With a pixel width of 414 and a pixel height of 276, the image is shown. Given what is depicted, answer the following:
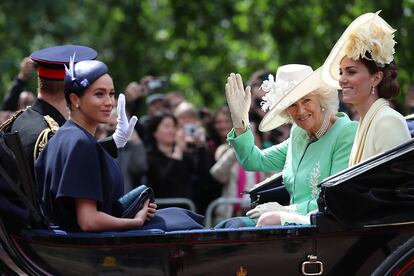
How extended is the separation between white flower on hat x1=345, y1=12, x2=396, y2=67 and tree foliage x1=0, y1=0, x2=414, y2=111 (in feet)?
21.8

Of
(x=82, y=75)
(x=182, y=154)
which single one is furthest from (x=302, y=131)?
(x=182, y=154)

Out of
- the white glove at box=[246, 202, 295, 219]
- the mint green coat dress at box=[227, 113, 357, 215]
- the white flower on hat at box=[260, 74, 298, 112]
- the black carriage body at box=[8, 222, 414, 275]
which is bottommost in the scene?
the black carriage body at box=[8, 222, 414, 275]

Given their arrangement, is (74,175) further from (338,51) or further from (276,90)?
(338,51)

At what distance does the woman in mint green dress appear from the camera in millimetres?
5480

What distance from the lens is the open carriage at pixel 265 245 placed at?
190 inches

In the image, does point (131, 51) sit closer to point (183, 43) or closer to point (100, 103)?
point (183, 43)

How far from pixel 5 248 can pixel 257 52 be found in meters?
10.3

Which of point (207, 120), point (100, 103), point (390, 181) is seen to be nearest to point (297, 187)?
point (390, 181)

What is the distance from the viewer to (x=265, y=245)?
4.87 m

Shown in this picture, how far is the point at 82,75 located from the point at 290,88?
1.15m

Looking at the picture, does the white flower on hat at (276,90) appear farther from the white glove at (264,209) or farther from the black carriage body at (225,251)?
the black carriage body at (225,251)

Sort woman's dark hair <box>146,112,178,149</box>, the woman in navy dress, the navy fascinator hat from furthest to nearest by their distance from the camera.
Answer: woman's dark hair <box>146,112,178,149</box>
the navy fascinator hat
the woman in navy dress

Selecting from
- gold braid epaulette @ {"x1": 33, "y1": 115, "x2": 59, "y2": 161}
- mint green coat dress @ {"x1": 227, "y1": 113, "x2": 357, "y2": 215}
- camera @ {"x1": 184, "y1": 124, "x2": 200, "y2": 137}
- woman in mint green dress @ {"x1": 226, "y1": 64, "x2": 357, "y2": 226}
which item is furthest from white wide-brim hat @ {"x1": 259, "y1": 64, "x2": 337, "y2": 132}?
camera @ {"x1": 184, "y1": 124, "x2": 200, "y2": 137}

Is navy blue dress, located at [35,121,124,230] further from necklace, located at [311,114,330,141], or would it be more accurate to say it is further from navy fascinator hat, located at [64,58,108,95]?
necklace, located at [311,114,330,141]
